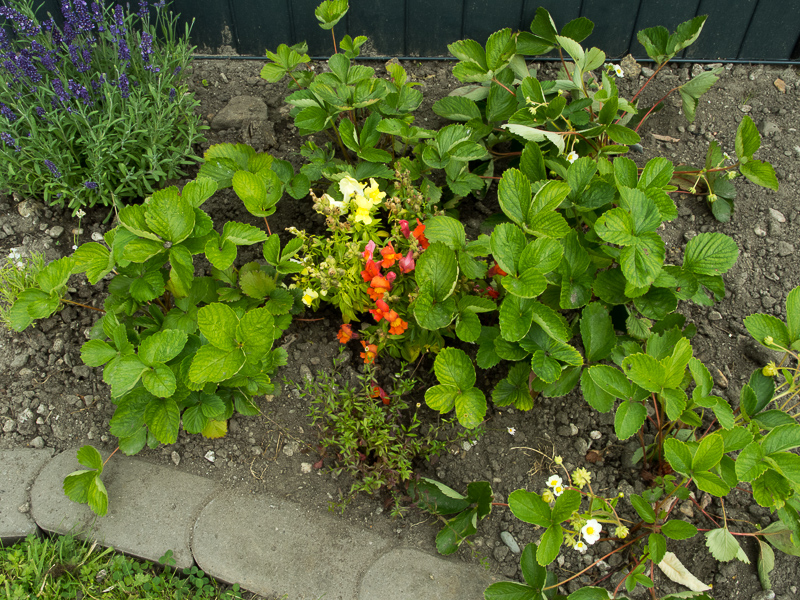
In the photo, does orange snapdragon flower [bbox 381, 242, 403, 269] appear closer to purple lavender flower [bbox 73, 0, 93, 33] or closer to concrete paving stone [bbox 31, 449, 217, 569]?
concrete paving stone [bbox 31, 449, 217, 569]

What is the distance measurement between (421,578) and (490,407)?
1.95 feet

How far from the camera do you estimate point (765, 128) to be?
A: 261 cm

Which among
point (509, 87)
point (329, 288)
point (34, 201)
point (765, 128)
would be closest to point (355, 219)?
point (329, 288)

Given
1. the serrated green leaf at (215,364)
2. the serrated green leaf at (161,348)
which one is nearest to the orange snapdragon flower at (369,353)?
the serrated green leaf at (215,364)

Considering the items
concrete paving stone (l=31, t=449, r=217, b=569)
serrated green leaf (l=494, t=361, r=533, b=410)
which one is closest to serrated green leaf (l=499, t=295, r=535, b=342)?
serrated green leaf (l=494, t=361, r=533, b=410)

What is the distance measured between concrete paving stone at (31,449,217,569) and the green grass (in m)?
0.04

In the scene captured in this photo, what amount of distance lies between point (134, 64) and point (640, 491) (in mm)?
2445

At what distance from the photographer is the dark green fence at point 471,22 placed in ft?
9.23

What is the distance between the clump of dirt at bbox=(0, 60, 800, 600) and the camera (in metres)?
1.88

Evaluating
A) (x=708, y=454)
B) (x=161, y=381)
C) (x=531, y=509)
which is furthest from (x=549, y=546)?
(x=161, y=381)

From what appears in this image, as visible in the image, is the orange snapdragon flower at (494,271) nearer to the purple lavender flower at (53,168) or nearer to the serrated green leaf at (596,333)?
the serrated green leaf at (596,333)

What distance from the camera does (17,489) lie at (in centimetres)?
196

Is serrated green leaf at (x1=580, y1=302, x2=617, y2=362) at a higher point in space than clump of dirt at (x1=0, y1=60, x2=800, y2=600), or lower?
higher

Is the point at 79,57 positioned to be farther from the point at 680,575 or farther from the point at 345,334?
the point at 680,575
